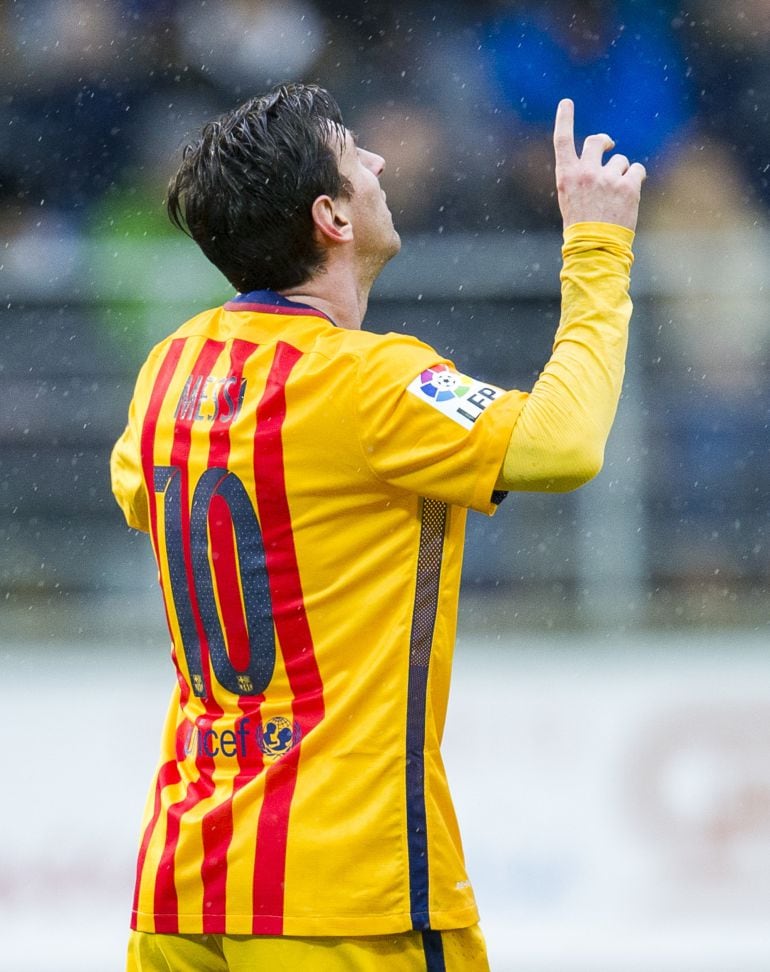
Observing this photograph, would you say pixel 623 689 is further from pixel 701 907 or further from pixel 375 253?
pixel 375 253

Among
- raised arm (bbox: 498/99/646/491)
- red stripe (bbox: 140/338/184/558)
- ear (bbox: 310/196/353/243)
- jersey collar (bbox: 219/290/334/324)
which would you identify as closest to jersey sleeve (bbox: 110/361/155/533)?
red stripe (bbox: 140/338/184/558)

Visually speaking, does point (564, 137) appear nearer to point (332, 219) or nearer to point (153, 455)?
Result: point (332, 219)

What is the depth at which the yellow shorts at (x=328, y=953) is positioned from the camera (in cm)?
167

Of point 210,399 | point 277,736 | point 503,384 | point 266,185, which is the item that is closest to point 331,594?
point 277,736

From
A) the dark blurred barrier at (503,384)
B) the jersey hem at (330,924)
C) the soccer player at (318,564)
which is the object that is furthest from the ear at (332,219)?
the dark blurred barrier at (503,384)

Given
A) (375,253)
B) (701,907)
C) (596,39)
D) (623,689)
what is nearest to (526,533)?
(623,689)

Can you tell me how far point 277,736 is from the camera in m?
1.72

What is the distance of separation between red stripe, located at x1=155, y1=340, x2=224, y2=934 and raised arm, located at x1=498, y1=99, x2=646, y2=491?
37 centimetres

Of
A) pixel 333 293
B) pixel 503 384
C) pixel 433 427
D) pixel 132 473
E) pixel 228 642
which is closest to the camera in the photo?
pixel 433 427

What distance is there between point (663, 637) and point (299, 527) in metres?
2.83

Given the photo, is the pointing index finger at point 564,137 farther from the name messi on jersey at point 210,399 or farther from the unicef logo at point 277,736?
the unicef logo at point 277,736

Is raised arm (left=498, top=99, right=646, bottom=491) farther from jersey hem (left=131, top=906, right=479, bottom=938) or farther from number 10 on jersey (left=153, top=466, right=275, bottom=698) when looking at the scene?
jersey hem (left=131, top=906, right=479, bottom=938)

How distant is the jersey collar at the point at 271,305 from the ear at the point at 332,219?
9 cm

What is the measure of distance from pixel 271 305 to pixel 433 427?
0.29m
